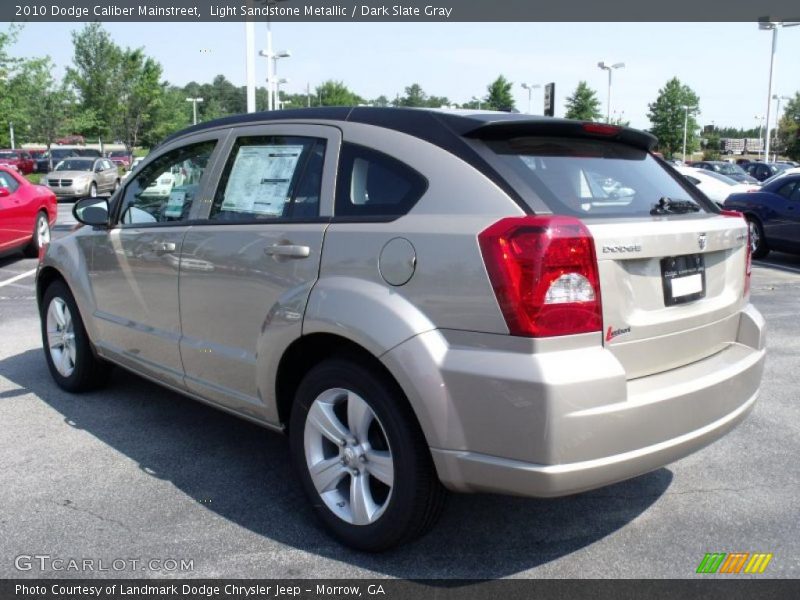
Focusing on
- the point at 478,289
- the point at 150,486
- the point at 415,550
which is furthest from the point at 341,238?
the point at 150,486

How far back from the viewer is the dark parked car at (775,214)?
12.5 meters

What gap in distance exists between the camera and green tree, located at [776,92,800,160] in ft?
209

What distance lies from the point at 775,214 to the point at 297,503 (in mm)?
11514

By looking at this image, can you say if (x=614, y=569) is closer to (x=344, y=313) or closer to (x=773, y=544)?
(x=773, y=544)

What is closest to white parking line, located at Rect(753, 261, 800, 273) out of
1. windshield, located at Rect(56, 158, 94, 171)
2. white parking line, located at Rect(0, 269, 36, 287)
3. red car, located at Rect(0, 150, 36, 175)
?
white parking line, located at Rect(0, 269, 36, 287)

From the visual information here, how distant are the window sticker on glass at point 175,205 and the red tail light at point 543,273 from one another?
2.11 m

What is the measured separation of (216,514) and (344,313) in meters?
1.21

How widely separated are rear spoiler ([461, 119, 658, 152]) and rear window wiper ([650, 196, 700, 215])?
0.33 m

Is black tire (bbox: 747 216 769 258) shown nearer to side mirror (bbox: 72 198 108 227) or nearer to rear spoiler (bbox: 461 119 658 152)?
rear spoiler (bbox: 461 119 658 152)

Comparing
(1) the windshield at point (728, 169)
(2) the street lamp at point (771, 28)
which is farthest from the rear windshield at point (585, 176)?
(2) the street lamp at point (771, 28)

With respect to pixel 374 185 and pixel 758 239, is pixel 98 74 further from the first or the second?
pixel 374 185

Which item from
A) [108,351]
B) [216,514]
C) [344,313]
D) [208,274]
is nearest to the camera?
[344,313]

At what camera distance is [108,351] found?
190 inches

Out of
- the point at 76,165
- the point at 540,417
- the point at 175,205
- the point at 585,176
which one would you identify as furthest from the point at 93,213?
the point at 76,165
